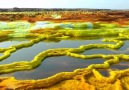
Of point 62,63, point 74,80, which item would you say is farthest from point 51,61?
point 74,80

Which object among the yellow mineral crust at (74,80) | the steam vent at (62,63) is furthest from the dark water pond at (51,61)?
the yellow mineral crust at (74,80)

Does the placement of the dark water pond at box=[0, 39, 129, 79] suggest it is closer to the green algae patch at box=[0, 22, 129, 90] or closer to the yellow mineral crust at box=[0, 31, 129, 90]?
the green algae patch at box=[0, 22, 129, 90]

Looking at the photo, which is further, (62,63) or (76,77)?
(62,63)

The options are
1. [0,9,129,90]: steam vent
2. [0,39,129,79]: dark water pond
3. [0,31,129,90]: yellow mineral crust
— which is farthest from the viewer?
[0,39,129,79]: dark water pond

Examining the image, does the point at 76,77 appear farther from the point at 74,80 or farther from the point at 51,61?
the point at 51,61

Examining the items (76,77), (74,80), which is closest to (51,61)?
(76,77)

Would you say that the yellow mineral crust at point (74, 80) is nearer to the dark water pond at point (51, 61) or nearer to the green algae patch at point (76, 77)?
the green algae patch at point (76, 77)

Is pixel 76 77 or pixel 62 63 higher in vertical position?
pixel 76 77

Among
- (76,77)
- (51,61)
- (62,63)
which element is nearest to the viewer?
(76,77)

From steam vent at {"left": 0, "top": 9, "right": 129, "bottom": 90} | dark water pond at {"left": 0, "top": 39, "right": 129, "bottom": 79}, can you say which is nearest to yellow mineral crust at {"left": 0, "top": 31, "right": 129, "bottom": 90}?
steam vent at {"left": 0, "top": 9, "right": 129, "bottom": 90}

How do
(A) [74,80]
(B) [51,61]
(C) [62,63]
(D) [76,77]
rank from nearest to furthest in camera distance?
(A) [74,80] < (D) [76,77] < (C) [62,63] < (B) [51,61]

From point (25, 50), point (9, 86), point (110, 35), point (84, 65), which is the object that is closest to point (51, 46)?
point (25, 50)
